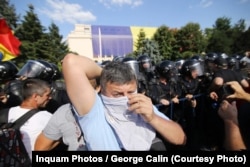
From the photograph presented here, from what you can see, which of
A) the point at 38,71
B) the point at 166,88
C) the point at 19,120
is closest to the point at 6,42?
the point at 38,71

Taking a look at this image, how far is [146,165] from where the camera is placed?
5.25ft

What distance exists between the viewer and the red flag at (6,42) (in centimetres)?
499

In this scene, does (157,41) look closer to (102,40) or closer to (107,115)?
(102,40)

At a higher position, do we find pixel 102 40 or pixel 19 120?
pixel 102 40

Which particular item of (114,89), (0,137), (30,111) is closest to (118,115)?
(114,89)

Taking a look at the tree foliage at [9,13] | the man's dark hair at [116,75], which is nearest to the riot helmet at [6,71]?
the man's dark hair at [116,75]

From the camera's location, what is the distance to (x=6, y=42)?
5117mm

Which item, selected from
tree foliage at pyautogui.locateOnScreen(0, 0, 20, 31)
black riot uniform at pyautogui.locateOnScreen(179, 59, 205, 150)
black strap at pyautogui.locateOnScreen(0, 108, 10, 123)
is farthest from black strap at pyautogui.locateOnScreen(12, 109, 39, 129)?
tree foliage at pyautogui.locateOnScreen(0, 0, 20, 31)

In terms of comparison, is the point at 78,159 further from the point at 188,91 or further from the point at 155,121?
the point at 188,91

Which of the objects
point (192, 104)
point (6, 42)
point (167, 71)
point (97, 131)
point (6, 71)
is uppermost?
point (6, 42)

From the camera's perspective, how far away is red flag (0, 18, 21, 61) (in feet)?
16.4

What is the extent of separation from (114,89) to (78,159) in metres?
Answer: 0.53

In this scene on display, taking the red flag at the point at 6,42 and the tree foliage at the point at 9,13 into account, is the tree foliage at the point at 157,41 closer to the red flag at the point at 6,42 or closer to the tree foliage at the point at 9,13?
the tree foliage at the point at 9,13


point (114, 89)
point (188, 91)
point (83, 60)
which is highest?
point (83, 60)
